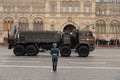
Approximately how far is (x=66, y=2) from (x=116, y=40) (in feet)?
42.5

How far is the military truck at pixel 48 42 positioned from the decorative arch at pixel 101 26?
47495 mm

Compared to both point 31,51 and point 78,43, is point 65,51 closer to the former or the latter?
point 78,43

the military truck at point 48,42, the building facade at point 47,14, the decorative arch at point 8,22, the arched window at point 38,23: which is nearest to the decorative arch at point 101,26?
the building facade at point 47,14

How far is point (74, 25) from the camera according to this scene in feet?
271

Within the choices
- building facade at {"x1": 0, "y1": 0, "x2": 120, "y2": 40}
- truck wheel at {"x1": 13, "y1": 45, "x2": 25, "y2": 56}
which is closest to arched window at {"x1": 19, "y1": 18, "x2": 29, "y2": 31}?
building facade at {"x1": 0, "y1": 0, "x2": 120, "y2": 40}

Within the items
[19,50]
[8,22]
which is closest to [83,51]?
[19,50]

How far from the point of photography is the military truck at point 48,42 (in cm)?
3725

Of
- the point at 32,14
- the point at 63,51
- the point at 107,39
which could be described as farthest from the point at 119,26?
the point at 63,51

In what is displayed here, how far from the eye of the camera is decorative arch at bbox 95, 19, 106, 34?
8619cm

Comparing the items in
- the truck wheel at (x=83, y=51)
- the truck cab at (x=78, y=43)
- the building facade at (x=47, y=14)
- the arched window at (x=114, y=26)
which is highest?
the building facade at (x=47, y=14)

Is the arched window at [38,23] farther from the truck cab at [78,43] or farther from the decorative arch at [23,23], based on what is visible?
the truck cab at [78,43]

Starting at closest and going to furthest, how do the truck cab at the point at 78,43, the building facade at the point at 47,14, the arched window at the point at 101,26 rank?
the truck cab at the point at 78,43 < the building facade at the point at 47,14 < the arched window at the point at 101,26

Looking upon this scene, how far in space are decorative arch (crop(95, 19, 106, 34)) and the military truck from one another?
47495mm

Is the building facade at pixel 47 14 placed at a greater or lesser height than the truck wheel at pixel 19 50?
greater
